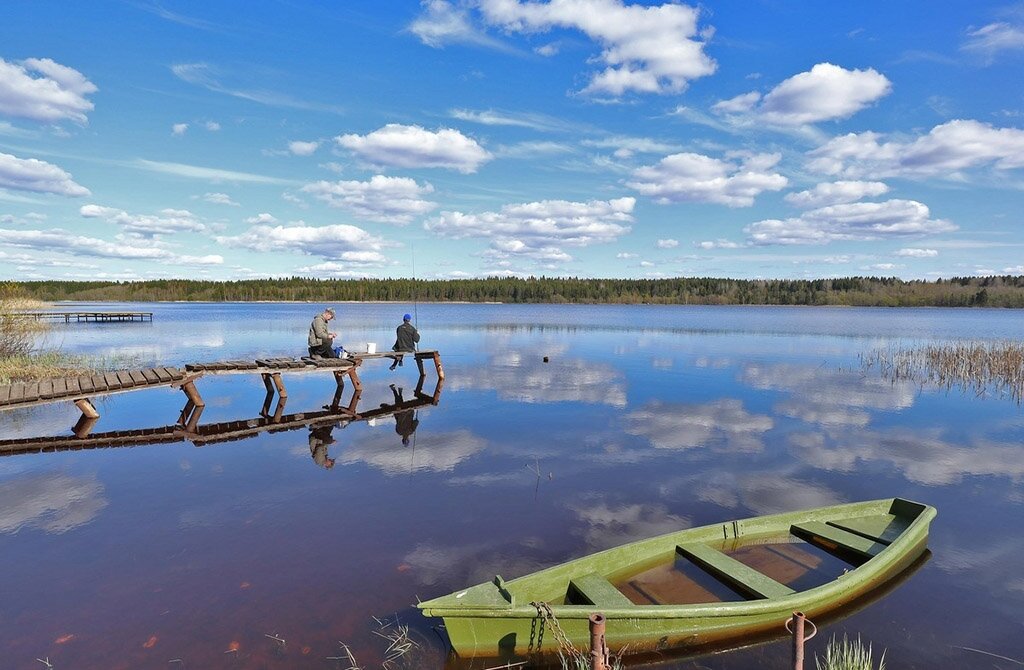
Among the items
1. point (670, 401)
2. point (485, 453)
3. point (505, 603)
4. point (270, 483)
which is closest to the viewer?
point (505, 603)

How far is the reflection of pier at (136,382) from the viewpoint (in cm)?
1388

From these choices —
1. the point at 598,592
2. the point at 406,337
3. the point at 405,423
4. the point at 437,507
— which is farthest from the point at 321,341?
the point at 598,592

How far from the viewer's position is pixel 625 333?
4822cm

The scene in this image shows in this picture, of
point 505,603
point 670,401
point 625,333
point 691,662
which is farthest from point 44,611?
point 625,333

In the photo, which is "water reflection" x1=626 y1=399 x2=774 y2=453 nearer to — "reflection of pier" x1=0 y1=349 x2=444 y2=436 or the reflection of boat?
the reflection of boat

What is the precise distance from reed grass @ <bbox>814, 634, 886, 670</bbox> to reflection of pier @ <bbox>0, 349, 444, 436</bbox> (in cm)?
1549

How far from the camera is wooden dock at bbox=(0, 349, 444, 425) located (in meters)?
13.9

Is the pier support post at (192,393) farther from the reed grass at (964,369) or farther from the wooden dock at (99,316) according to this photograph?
the wooden dock at (99,316)

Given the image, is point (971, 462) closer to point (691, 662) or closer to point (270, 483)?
point (691, 662)

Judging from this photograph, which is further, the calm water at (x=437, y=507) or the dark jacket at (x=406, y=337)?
the dark jacket at (x=406, y=337)

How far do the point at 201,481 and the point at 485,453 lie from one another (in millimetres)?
5804

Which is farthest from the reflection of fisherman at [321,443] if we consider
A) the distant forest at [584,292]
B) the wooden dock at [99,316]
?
the distant forest at [584,292]

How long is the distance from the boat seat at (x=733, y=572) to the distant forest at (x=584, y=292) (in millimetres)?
135725

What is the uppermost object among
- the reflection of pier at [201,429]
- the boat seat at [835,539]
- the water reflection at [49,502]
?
the boat seat at [835,539]
